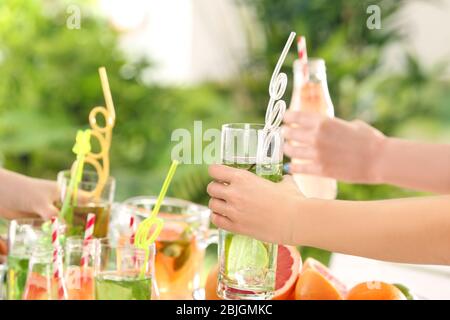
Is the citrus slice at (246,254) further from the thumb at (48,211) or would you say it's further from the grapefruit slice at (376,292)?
the thumb at (48,211)

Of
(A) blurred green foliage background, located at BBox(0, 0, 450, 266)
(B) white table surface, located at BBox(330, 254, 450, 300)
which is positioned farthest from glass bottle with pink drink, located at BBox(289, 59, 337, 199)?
(A) blurred green foliage background, located at BBox(0, 0, 450, 266)

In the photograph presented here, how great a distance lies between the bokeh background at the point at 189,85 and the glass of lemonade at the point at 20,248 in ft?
10.4

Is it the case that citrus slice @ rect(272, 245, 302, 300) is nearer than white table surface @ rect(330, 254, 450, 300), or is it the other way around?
citrus slice @ rect(272, 245, 302, 300)

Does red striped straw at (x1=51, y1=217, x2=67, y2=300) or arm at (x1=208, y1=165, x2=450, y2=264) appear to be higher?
arm at (x1=208, y1=165, x2=450, y2=264)

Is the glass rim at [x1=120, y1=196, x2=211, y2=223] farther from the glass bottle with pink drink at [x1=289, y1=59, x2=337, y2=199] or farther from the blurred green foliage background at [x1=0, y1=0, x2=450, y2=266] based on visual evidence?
the blurred green foliage background at [x1=0, y1=0, x2=450, y2=266]

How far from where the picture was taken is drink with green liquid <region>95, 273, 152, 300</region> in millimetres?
1257

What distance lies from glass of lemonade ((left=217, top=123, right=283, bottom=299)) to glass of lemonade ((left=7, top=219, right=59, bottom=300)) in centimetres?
34

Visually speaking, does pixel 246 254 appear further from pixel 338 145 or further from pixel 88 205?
pixel 88 205

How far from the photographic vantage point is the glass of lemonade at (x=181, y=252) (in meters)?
1.54

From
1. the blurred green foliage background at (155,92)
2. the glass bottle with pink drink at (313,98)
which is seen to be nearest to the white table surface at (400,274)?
the glass bottle with pink drink at (313,98)

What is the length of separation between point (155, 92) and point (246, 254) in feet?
13.3

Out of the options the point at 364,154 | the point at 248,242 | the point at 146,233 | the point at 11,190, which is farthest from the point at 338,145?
the point at 11,190

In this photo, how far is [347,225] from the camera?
1.20 m

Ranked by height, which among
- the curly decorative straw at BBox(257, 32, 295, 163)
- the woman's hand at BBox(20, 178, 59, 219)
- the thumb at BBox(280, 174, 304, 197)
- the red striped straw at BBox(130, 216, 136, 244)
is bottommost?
the red striped straw at BBox(130, 216, 136, 244)
